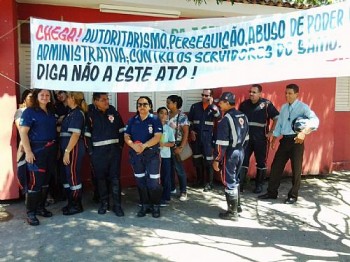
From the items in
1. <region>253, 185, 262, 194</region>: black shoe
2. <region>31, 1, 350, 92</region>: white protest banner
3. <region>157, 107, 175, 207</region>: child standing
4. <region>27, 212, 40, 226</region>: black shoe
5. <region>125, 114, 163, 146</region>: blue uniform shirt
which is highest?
<region>31, 1, 350, 92</region>: white protest banner

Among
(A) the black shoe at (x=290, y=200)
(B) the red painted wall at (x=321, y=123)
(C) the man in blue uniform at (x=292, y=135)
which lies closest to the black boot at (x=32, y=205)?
(C) the man in blue uniform at (x=292, y=135)

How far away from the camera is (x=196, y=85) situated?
4641mm

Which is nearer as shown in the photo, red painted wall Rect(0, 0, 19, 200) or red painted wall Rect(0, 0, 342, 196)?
red painted wall Rect(0, 0, 19, 200)

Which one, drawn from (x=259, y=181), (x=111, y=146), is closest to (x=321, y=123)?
(x=259, y=181)

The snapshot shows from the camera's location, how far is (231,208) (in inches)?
210

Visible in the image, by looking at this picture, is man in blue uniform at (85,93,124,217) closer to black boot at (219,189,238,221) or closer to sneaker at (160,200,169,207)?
sneaker at (160,200,169,207)

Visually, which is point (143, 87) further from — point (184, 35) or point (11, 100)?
point (11, 100)

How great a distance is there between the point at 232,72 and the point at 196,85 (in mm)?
449

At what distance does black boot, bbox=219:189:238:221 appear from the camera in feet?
17.3

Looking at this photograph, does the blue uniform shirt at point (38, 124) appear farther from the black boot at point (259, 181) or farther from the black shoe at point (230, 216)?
the black boot at point (259, 181)

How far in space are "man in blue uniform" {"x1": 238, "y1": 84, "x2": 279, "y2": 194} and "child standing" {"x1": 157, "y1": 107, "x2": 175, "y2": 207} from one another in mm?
1365

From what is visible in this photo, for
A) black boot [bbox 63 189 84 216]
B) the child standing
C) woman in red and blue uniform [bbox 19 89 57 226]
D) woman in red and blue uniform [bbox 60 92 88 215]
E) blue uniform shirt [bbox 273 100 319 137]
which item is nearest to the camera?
woman in red and blue uniform [bbox 19 89 57 226]

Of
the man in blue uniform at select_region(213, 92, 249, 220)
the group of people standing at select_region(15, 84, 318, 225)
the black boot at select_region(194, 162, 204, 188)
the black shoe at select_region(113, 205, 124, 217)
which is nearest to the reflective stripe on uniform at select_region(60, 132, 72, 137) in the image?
the group of people standing at select_region(15, 84, 318, 225)

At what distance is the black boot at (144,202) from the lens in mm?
5375
